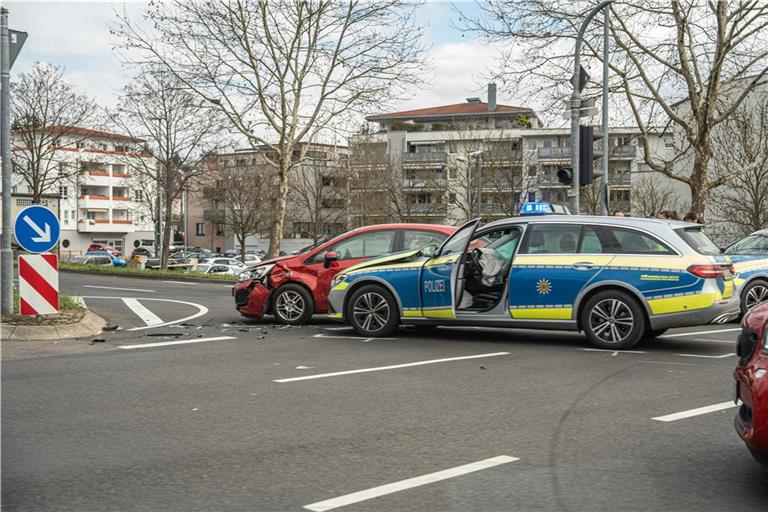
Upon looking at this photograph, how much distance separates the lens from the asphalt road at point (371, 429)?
13.9ft

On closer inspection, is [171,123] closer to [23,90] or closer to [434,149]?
[23,90]

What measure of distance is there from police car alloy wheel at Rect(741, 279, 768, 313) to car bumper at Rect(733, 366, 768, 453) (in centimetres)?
1063

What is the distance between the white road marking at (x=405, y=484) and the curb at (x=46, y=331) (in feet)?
26.2

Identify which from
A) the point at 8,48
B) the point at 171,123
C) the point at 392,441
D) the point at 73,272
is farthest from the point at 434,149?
the point at 392,441

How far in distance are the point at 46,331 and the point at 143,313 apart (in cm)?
394

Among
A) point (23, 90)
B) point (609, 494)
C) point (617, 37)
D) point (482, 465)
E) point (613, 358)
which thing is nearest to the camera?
point (609, 494)

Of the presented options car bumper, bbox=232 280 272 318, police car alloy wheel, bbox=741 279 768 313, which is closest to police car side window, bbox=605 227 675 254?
police car alloy wheel, bbox=741 279 768 313

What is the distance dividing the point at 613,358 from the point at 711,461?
449 centimetres

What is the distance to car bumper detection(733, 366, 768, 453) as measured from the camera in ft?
12.5

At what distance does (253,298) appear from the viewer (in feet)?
42.7

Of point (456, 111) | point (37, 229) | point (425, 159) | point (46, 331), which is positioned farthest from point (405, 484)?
point (456, 111)

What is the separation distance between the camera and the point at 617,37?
84.8 feet

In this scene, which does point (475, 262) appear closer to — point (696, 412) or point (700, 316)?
point (700, 316)

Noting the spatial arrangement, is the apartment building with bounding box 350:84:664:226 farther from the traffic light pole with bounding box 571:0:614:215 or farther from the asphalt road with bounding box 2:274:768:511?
the asphalt road with bounding box 2:274:768:511
